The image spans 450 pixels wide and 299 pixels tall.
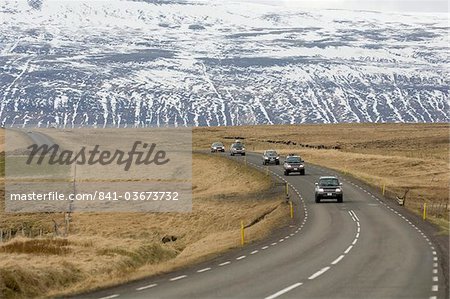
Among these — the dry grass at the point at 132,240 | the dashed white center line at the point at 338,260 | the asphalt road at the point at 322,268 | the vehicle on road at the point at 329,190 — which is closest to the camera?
the asphalt road at the point at 322,268

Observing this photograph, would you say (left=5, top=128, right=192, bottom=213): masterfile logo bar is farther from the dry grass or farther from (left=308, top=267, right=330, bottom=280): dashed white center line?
(left=308, top=267, right=330, bottom=280): dashed white center line

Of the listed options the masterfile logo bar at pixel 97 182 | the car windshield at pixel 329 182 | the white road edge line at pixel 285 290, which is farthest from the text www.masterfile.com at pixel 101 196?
the white road edge line at pixel 285 290

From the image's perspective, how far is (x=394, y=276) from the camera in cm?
2991

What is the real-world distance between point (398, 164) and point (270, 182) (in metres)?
24.9

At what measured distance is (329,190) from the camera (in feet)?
210

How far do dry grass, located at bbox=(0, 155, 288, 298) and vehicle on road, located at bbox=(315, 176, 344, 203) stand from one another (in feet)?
10.5

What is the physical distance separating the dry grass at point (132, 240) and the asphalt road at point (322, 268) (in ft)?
6.17

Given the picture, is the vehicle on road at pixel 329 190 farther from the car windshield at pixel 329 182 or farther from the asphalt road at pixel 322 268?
the asphalt road at pixel 322 268

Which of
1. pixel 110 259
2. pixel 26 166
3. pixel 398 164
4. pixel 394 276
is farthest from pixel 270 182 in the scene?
pixel 394 276

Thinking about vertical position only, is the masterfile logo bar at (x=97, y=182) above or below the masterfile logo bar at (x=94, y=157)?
below

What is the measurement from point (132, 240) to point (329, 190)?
20070 mm

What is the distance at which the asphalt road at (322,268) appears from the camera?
26406mm

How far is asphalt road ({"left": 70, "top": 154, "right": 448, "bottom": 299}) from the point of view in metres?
26.4

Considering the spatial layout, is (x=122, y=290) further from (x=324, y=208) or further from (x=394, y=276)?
(x=324, y=208)
